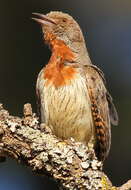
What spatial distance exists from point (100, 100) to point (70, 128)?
39cm

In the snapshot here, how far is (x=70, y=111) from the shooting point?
669 cm

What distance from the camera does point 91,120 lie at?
6.80 m

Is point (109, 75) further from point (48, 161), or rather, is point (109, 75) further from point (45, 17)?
point (48, 161)

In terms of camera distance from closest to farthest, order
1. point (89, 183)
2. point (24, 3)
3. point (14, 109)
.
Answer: point (89, 183)
point (14, 109)
point (24, 3)

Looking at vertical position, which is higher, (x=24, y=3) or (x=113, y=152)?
(x=24, y=3)

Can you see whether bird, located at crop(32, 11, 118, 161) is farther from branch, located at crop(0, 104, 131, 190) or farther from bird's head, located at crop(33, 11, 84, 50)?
branch, located at crop(0, 104, 131, 190)

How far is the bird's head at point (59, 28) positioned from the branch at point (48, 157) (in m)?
1.72

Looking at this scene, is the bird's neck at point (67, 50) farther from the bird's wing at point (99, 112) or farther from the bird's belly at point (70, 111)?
the bird's belly at point (70, 111)

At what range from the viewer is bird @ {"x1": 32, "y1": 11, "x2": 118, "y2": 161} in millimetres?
6711

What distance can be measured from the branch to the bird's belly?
1029 mm

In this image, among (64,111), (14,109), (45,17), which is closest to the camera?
(64,111)

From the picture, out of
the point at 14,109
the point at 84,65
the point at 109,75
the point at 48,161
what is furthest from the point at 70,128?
the point at 109,75

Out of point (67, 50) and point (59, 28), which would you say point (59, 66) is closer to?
point (67, 50)

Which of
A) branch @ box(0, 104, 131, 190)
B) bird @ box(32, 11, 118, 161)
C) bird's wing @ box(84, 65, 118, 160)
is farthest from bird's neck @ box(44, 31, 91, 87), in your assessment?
branch @ box(0, 104, 131, 190)
